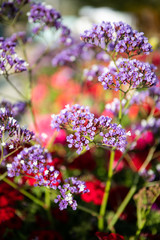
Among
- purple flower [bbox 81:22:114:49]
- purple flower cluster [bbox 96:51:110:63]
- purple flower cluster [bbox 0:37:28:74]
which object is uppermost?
purple flower cluster [bbox 96:51:110:63]

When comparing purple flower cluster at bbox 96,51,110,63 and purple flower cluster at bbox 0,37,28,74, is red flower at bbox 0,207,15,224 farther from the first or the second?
purple flower cluster at bbox 96,51,110,63

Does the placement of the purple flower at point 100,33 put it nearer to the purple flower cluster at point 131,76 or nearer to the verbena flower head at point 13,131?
the purple flower cluster at point 131,76

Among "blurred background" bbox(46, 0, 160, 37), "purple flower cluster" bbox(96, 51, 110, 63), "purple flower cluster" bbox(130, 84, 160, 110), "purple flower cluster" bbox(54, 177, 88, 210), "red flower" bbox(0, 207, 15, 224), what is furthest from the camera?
"blurred background" bbox(46, 0, 160, 37)

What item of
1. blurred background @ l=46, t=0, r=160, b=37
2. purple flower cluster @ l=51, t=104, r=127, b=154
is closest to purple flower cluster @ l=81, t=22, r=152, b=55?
purple flower cluster @ l=51, t=104, r=127, b=154

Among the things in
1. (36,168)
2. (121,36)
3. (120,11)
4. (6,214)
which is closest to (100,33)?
(121,36)

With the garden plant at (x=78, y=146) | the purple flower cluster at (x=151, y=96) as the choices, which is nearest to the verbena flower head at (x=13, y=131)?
the garden plant at (x=78, y=146)

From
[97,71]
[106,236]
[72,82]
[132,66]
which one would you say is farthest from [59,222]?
[72,82]

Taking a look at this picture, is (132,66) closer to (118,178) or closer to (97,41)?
(97,41)
